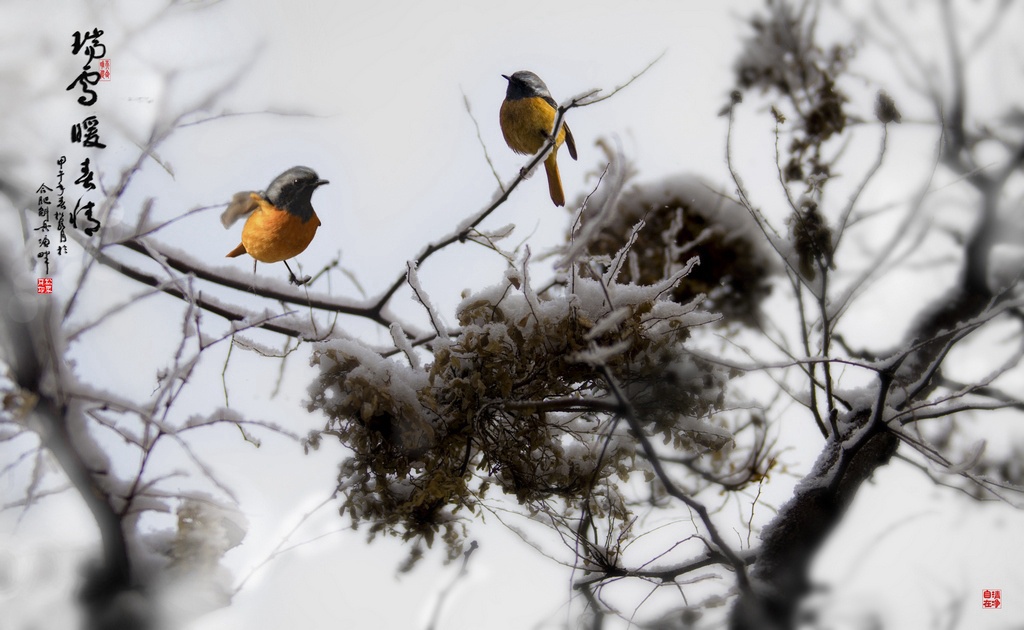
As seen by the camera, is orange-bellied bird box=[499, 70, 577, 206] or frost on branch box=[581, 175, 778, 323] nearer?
orange-bellied bird box=[499, 70, 577, 206]

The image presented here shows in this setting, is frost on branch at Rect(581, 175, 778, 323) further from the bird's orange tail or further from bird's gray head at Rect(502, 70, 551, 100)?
bird's gray head at Rect(502, 70, 551, 100)

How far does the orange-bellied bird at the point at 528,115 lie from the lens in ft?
5.77

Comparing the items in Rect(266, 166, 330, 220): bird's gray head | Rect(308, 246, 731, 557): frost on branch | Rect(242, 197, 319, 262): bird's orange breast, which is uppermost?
Rect(266, 166, 330, 220): bird's gray head

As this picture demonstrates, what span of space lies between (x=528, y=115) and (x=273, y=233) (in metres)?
0.70

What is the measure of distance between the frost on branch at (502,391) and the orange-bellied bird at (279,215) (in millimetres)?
573

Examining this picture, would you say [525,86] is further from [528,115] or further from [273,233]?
[273,233]

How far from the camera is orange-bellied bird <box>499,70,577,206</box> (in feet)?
5.77

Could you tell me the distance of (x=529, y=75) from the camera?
5.97 feet

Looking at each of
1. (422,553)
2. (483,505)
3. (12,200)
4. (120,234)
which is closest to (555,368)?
(483,505)

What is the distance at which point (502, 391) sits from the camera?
4.13 feet

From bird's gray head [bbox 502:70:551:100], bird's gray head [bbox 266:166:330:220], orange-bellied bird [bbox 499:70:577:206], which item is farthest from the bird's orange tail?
bird's gray head [bbox 266:166:330:220]

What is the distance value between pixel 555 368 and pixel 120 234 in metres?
1.05

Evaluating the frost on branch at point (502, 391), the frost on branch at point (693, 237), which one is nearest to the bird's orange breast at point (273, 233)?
the frost on branch at point (502, 391)

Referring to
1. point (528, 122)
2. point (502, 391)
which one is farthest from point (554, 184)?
point (502, 391)
